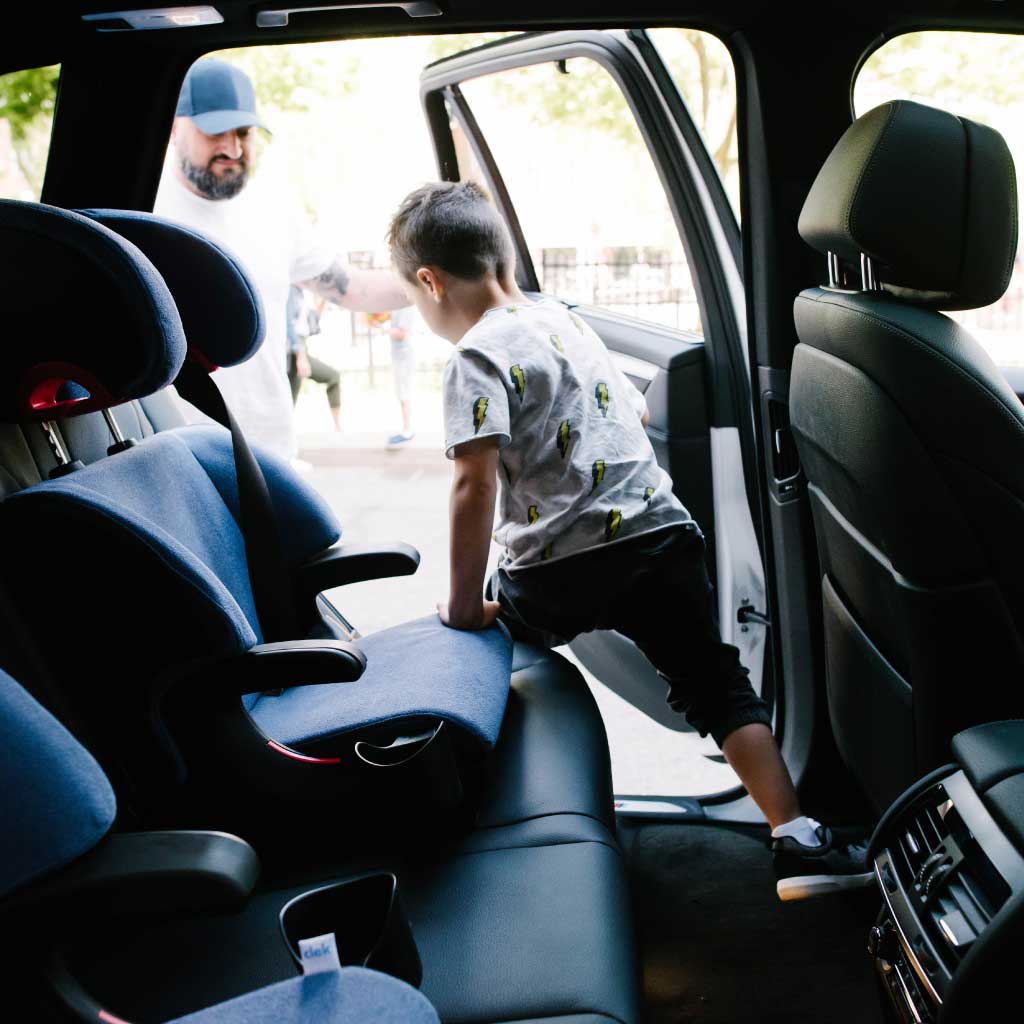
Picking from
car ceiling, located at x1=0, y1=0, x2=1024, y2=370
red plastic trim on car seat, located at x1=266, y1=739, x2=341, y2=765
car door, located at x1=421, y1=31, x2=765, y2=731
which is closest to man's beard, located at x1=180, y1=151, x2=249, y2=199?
car ceiling, located at x1=0, y1=0, x2=1024, y2=370

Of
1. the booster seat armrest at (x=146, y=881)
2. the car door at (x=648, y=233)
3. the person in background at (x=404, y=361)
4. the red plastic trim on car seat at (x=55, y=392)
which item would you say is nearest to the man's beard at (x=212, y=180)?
the car door at (x=648, y=233)

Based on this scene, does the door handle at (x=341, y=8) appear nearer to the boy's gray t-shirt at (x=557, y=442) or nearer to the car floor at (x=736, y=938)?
the boy's gray t-shirt at (x=557, y=442)

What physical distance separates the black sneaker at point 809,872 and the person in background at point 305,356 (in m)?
2.41

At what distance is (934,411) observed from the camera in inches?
50.1

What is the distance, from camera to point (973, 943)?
1096 millimetres

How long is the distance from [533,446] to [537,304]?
296mm

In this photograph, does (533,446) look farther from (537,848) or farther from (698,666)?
(537,848)

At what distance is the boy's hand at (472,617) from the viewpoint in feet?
5.97

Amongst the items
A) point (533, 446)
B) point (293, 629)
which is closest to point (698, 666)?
point (533, 446)

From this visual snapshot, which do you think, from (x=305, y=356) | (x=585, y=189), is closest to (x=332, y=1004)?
(x=585, y=189)

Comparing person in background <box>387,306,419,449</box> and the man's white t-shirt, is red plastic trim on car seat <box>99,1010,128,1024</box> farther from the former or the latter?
person in background <box>387,306,419,449</box>

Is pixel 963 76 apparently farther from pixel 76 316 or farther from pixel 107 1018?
pixel 107 1018

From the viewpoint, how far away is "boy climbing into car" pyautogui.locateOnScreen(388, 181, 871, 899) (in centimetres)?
177

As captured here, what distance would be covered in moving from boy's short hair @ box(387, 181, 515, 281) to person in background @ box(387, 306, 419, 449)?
3.19 m
